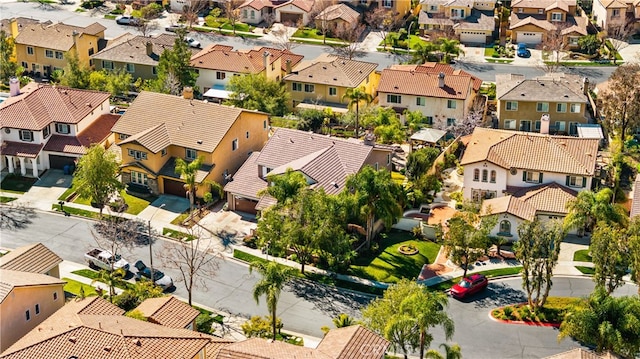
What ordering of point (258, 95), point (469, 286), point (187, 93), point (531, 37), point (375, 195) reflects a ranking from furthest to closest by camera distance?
point (531, 37) < point (258, 95) < point (187, 93) < point (375, 195) < point (469, 286)

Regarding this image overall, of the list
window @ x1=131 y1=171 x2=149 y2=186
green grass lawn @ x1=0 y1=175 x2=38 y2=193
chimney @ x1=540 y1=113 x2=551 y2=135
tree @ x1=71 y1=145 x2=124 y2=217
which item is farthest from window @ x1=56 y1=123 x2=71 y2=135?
chimney @ x1=540 y1=113 x2=551 y2=135

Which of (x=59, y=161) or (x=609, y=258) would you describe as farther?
(x=59, y=161)

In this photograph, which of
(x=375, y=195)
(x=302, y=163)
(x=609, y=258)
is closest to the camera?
(x=609, y=258)

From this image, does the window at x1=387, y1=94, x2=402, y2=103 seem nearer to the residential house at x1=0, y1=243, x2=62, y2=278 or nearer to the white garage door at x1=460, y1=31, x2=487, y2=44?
the white garage door at x1=460, y1=31, x2=487, y2=44

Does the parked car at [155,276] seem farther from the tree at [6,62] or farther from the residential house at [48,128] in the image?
the tree at [6,62]

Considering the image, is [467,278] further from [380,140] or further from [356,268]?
[380,140]

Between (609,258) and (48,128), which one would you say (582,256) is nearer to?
(609,258)

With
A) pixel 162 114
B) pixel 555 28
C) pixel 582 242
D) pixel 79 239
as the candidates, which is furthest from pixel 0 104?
pixel 555 28

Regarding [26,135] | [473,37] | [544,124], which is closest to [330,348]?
[544,124]

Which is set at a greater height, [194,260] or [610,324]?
[610,324]
